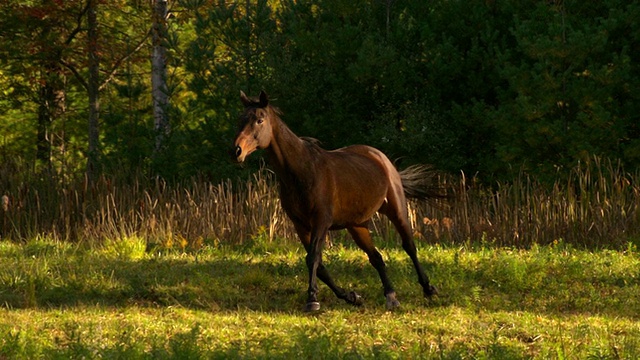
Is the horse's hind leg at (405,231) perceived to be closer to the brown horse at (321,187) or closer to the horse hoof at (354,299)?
the brown horse at (321,187)

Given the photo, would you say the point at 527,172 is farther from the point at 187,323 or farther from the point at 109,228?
the point at 187,323

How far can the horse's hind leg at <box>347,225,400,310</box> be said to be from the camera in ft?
32.2

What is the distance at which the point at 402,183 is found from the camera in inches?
448

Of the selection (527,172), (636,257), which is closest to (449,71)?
(527,172)

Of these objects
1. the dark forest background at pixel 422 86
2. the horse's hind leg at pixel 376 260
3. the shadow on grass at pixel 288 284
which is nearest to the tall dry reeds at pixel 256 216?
the dark forest background at pixel 422 86

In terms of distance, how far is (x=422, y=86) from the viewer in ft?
60.0

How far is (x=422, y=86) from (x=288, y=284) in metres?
8.32

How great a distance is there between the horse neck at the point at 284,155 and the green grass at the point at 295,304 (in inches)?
53.5

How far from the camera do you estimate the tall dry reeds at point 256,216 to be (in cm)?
1393

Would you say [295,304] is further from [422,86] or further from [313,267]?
[422,86]

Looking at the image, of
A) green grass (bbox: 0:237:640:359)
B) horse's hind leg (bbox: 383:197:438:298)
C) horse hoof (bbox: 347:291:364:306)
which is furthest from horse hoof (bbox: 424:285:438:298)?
horse hoof (bbox: 347:291:364:306)

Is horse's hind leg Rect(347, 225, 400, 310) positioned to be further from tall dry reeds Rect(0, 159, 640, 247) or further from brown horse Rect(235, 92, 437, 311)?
tall dry reeds Rect(0, 159, 640, 247)

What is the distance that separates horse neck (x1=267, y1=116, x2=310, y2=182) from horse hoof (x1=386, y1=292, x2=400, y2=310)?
156cm

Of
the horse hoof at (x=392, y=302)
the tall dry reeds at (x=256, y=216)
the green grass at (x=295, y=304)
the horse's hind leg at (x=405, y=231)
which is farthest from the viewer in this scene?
the tall dry reeds at (x=256, y=216)
